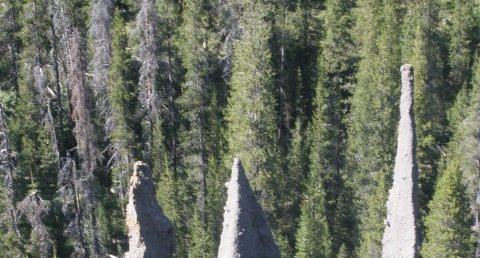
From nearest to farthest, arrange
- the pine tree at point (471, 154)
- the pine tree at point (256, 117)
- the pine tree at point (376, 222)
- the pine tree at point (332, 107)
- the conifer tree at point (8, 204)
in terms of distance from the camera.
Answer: the pine tree at point (376, 222)
the pine tree at point (256, 117)
the conifer tree at point (8, 204)
the pine tree at point (471, 154)
the pine tree at point (332, 107)

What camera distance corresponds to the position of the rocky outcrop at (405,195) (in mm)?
16797

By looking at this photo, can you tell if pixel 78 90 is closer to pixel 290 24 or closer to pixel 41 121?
pixel 41 121

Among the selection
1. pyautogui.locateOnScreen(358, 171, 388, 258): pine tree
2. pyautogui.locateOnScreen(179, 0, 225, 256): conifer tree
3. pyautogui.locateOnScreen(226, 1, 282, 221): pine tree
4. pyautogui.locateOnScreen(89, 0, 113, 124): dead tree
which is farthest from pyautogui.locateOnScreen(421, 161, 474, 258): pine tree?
pyautogui.locateOnScreen(89, 0, 113, 124): dead tree

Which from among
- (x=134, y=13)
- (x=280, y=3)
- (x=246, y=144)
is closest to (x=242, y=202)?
(x=246, y=144)

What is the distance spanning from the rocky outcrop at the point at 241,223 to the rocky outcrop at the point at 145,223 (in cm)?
153

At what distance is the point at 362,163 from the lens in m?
38.2

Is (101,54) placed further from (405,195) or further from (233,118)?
A: (405,195)

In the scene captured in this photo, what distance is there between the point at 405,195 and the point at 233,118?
834 inches

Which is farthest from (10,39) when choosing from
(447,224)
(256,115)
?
(447,224)

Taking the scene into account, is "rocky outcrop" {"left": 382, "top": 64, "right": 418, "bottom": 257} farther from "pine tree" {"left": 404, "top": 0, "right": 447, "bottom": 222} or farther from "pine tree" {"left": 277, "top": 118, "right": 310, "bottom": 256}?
"pine tree" {"left": 404, "top": 0, "right": 447, "bottom": 222}

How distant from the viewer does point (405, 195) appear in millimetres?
16906

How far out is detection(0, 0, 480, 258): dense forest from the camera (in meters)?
37.1

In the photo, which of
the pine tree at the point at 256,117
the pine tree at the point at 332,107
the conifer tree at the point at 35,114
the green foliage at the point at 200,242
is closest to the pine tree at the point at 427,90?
the pine tree at the point at 332,107

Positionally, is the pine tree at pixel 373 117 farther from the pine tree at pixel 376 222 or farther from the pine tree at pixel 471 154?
the pine tree at pixel 471 154
